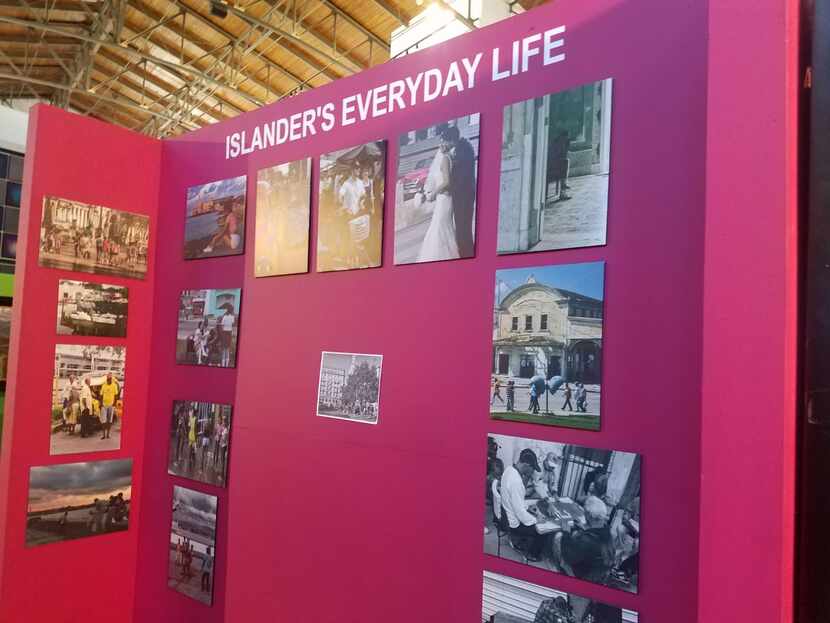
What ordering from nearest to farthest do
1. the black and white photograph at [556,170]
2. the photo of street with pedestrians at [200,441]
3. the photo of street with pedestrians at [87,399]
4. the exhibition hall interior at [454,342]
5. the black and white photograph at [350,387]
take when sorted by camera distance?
the exhibition hall interior at [454,342], the black and white photograph at [556,170], the black and white photograph at [350,387], the photo of street with pedestrians at [200,441], the photo of street with pedestrians at [87,399]

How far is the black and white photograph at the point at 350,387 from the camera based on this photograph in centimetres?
208

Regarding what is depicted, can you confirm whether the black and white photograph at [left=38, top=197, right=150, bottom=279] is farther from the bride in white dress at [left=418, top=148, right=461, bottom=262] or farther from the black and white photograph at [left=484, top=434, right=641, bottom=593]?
the black and white photograph at [left=484, top=434, right=641, bottom=593]

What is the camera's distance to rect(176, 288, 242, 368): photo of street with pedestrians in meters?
2.69

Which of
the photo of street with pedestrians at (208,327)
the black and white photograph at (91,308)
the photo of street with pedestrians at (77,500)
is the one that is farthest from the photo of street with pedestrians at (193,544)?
the black and white photograph at (91,308)

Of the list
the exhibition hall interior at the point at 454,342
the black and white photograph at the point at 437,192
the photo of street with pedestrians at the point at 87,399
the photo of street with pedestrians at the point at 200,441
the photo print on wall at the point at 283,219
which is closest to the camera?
the exhibition hall interior at the point at 454,342

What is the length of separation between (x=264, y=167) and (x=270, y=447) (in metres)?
1.19

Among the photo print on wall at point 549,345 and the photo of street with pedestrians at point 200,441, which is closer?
the photo print on wall at point 549,345

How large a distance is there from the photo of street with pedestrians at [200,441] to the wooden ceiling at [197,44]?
20.1 ft

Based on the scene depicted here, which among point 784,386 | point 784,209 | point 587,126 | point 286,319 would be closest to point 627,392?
point 784,386

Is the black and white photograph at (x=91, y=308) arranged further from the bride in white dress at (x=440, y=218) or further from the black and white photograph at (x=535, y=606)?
the black and white photograph at (x=535, y=606)

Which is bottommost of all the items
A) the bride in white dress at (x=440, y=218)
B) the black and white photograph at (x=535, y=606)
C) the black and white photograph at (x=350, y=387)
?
the black and white photograph at (x=535, y=606)

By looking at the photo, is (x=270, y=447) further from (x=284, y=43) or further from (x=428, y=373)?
(x=284, y=43)

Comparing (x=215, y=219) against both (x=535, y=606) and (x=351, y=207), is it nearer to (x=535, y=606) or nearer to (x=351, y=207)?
(x=351, y=207)

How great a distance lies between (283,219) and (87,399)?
1367 mm
